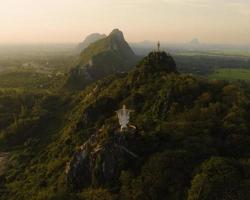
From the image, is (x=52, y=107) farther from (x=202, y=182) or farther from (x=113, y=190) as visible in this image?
(x=202, y=182)

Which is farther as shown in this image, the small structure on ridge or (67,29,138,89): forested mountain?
(67,29,138,89): forested mountain

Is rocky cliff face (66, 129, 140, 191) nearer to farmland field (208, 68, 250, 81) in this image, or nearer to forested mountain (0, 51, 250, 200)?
forested mountain (0, 51, 250, 200)

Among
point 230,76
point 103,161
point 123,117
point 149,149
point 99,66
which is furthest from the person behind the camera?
point 230,76

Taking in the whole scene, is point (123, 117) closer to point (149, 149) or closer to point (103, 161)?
point (149, 149)

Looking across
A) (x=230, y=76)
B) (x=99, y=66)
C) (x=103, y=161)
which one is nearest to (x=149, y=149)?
(x=103, y=161)

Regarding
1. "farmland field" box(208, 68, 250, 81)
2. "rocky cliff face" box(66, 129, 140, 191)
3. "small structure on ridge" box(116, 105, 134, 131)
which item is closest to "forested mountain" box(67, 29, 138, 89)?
"farmland field" box(208, 68, 250, 81)

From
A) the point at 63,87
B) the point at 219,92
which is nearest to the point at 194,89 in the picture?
the point at 219,92
